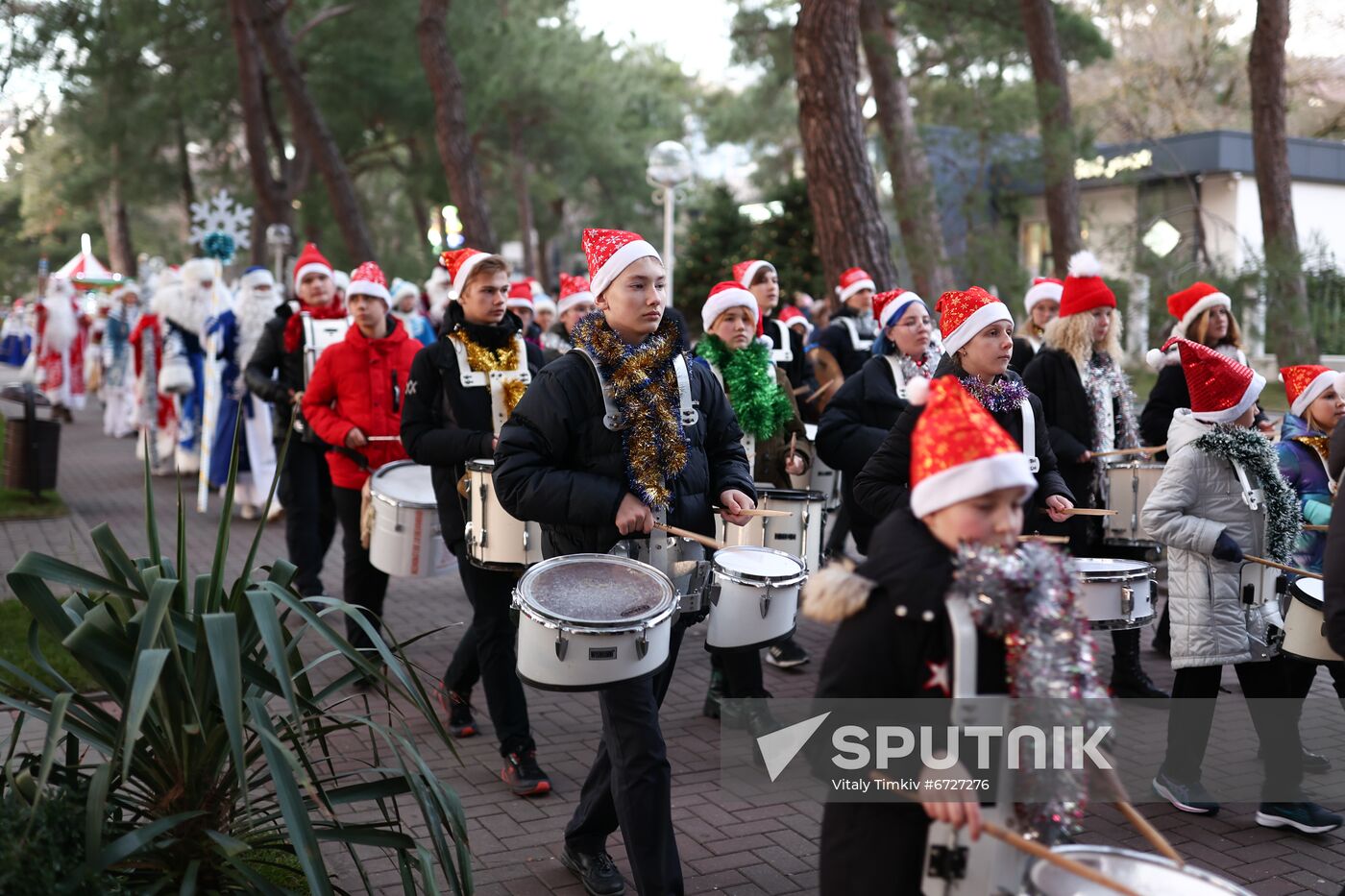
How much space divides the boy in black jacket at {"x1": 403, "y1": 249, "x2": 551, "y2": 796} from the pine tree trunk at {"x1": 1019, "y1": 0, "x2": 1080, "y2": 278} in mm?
9559

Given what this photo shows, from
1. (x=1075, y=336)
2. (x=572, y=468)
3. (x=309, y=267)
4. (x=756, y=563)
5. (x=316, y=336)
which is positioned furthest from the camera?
(x=309, y=267)

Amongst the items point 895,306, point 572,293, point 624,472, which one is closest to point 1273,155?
point 572,293

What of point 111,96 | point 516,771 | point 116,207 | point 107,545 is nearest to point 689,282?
point 111,96

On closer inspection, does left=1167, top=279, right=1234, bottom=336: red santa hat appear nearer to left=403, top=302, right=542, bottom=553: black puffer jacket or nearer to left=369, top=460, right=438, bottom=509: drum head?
left=403, top=302, right=542, bottom=553: black puffer jacket

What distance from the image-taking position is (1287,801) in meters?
5.23

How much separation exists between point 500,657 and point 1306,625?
309cm

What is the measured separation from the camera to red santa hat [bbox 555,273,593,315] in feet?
36.2

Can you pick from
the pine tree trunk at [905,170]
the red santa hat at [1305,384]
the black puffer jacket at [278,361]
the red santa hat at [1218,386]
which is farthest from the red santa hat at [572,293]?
the red santa hat at [1218,386]

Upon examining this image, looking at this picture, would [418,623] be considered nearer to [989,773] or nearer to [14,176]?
[989,773]

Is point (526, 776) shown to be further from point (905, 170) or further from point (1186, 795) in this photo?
point (905, 170)

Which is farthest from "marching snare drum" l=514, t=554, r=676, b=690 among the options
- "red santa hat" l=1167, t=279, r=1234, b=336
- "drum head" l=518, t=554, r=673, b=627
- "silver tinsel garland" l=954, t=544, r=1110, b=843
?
"red santa hat" l=1167, t=279, r=1234, b=336

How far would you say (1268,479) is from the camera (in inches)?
209

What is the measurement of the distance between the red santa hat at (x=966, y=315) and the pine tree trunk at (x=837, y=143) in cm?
634

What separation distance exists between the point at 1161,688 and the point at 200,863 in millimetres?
5229
